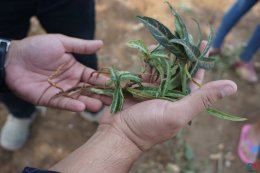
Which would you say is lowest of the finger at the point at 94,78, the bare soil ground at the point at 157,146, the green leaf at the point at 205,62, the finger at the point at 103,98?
the bare soil ground at the point at 157,146

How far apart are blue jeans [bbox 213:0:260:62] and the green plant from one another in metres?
1.20

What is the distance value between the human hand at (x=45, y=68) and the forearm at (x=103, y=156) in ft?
0.95

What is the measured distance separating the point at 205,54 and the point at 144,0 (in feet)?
5.86

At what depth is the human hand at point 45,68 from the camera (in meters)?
1.72

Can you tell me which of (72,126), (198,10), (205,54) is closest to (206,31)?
(198,10)

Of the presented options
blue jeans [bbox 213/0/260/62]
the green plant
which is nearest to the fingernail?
the green plant

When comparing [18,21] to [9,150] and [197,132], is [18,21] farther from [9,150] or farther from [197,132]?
[197,132]

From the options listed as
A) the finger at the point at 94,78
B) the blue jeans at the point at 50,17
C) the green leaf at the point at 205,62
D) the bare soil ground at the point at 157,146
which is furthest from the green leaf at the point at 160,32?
the bare soil ground at the point at 157,146

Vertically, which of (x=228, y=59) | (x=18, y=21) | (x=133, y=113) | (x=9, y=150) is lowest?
(x=9, y=150)

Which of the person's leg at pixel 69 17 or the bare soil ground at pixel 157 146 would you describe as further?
the bare soil ground at pixel 157 146

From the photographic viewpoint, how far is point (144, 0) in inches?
124

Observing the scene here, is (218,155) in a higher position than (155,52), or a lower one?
lower

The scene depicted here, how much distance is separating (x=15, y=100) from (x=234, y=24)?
1.53 metres

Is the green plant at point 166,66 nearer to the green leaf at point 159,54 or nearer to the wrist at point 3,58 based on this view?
the green leaf at point 159,54
